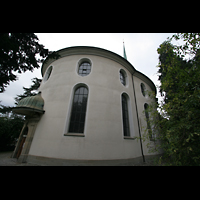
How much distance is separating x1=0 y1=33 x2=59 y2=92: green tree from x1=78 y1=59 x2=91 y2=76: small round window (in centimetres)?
409

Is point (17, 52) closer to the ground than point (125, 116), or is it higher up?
higher up

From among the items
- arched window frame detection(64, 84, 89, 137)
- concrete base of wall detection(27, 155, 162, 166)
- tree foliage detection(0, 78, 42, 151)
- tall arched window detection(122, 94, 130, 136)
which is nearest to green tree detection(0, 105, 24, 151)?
tree foliage detection(0, 78, 42, 151)

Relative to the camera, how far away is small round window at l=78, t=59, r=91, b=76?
9375 millimetres

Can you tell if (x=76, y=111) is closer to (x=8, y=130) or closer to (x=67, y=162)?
(x=67, y=162)

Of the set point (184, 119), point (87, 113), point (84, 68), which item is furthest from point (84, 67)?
point (184, 119)

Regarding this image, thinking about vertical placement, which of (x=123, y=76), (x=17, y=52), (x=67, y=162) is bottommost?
(x=67, y=162)

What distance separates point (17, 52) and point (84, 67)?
5730 millimetres

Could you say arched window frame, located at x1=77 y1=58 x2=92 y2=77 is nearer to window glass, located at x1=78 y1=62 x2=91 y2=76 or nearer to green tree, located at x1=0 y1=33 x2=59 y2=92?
window glass, located at x1=78 y1=62 x2=91 y2=76

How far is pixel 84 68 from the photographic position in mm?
9578

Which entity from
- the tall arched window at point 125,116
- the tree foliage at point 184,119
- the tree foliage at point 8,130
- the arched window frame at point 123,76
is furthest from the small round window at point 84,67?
the tree foliage at point 8,130

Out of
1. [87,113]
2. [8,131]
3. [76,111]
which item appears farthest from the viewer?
[8,131]
